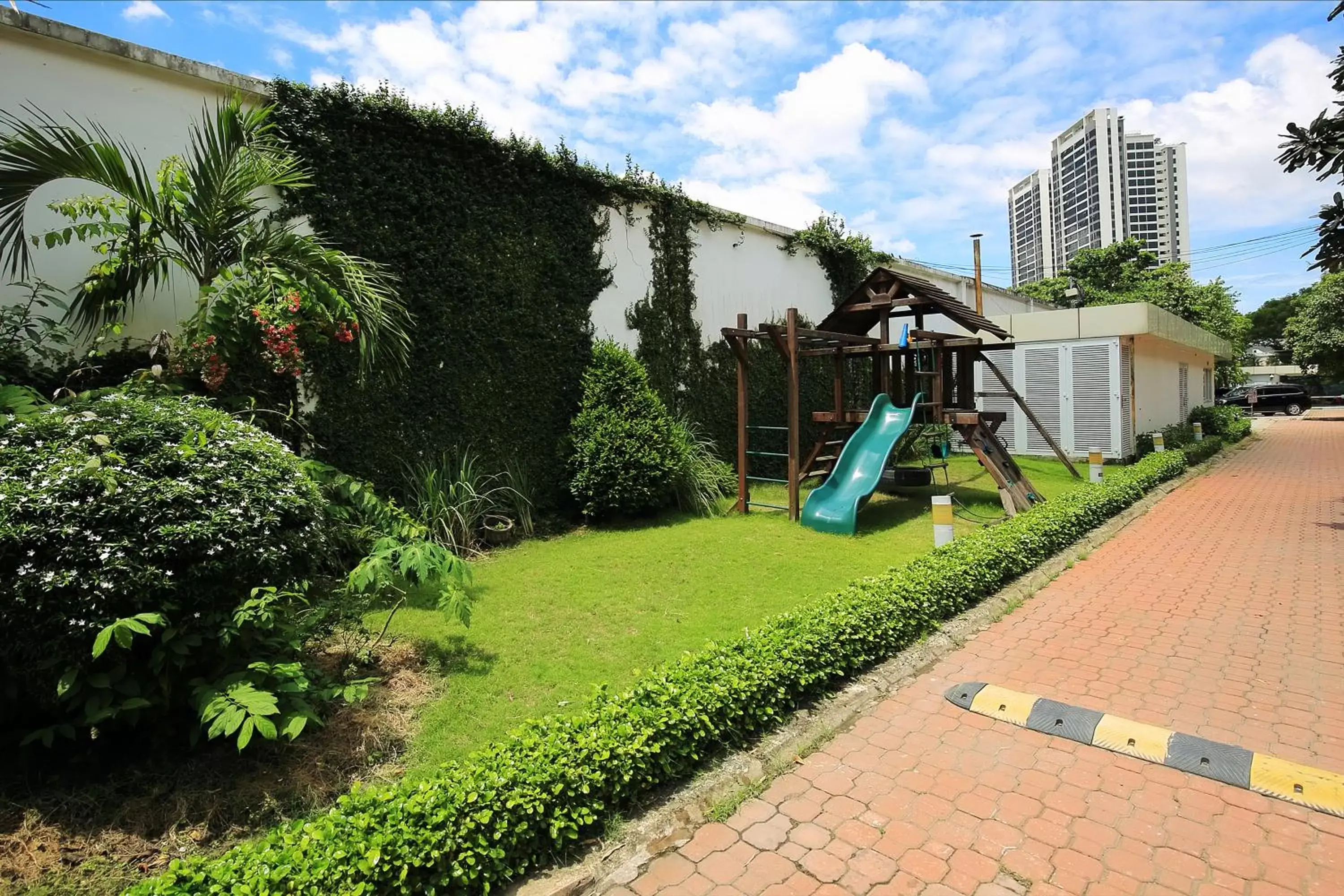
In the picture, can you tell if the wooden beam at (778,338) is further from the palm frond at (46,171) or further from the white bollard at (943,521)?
the palm frond at (46,171)

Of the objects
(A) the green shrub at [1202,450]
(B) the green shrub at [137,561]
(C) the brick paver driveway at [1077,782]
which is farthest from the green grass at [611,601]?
(A) the green shrub at [1202,450]

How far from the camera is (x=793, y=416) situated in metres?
8.49

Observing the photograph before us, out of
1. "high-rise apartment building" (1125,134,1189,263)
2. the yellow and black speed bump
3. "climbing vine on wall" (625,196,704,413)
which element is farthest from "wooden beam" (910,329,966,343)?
"high-rise apartment building" (1125,134,1189,263)

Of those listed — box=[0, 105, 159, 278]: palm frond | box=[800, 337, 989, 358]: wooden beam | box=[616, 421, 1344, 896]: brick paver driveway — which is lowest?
box=[616, 421, 1344, 896]: brick paver driveway

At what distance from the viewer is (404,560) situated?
12.1ft

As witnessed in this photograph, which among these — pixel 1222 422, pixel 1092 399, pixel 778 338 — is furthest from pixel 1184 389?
pixel 778 338

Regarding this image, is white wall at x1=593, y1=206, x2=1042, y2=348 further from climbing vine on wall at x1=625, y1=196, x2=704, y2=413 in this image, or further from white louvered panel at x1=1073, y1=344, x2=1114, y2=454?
white louvered panel at x1=1073, y1=344, x2=1114, y2=454

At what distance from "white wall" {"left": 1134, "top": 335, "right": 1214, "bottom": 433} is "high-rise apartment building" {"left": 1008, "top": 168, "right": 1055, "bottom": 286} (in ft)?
70.3

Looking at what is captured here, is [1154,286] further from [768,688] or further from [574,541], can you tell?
[768,688]

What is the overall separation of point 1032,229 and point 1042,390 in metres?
34.2

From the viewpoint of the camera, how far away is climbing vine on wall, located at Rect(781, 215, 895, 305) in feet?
42.8

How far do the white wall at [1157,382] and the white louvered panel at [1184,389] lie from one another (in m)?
0.10

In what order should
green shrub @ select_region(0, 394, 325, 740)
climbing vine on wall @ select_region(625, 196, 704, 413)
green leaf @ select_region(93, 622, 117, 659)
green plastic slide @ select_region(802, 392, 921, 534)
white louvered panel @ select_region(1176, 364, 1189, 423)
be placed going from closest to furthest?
1. green leaf @ select_region(93, 622, 117, 659)
2. green shrub @ select_region(0, 394, 325, 740)
3. green plastic slide @ select_region(802, 392, 921, 534)
4. climbing vine on wall @ select_region(625, 196, 704, 413)
5. white louvered panel @ select_region(1176, 364, 1189, 423)

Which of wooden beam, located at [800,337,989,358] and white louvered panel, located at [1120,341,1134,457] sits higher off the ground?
wooden beam, located at [800,337,989,358]
